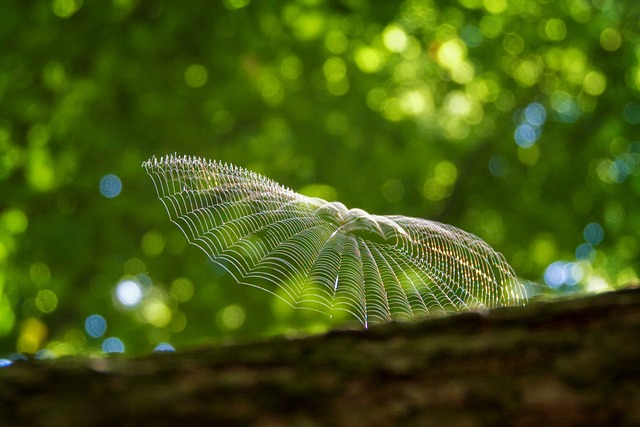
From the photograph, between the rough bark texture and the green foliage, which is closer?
the rough bark texture

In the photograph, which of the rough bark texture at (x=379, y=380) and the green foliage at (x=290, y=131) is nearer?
the rough bark texture at (x=379, y=380)

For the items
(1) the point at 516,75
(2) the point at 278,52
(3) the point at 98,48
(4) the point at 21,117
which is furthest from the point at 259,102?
(1) the point at 516,75

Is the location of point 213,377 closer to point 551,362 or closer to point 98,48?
point 551,362

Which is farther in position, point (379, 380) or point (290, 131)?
point (290, 131)

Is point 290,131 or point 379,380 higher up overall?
point 290,131
